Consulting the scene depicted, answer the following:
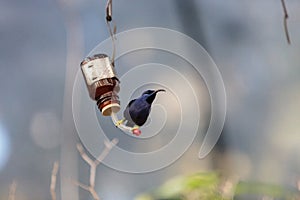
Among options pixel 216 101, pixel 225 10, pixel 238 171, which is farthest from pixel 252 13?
pixel 238 171

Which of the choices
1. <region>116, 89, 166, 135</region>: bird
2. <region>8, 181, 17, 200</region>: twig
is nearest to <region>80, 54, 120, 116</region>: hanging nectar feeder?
<region>116, 89, 166, 135</region>: bird

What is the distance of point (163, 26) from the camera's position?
161cm

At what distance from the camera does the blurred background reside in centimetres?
146

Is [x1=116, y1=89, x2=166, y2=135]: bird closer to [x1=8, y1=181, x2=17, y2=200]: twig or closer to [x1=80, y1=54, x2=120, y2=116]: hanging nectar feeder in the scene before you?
[x1=80, y1=54, x2=120, y2=116]: hanging nectar feeder

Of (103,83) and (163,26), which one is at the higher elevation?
(103,83)

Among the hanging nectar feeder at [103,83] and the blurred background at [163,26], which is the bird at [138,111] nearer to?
the hanging nectar feeder at [103,83]

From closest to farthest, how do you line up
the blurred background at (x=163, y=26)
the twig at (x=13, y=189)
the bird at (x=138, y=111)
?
the bird at (x=138, y=111)
the twig at (x=13, y=189)
the blurred background at (x=163, y=26)

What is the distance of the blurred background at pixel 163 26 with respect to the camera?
146cm

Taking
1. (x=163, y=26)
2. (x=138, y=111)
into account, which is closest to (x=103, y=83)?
(x=138, y=111)

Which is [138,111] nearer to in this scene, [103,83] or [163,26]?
[103,83]

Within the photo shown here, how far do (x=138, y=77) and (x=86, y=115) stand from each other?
0.18 meters

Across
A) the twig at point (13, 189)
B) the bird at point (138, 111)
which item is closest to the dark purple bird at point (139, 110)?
the bird at point (138, 111)

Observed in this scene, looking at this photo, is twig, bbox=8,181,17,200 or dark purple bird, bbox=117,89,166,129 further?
twig, bbox=8,181,17,200

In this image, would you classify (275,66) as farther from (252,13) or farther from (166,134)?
(166,134)
